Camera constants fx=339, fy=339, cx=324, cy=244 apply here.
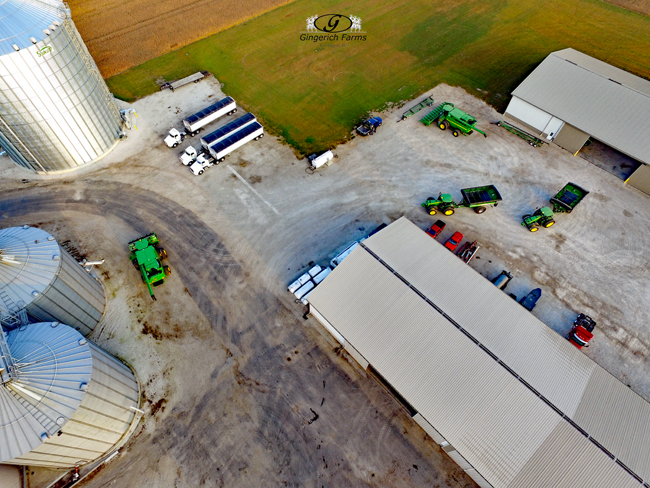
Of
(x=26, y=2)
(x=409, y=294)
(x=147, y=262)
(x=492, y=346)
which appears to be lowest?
(x=492, y=346)

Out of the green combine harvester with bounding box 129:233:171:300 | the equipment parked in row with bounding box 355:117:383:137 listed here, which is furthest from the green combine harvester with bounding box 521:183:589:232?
the green combine harvester with bounding box 129:233:171:300

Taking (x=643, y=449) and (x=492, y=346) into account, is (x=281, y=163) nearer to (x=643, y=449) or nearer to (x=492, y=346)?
(x=492, y=346)

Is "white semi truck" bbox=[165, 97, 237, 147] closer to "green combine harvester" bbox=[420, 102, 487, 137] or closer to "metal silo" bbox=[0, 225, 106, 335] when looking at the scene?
"metal silo" bbox=[0, 225, 106, 335]

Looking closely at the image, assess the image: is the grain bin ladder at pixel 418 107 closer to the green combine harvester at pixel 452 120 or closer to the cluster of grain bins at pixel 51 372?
the green combine harvester at pixel 452 120

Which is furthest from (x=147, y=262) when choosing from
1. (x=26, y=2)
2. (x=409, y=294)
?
(x=26, y=2)

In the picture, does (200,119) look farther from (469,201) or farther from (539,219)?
(539,219)

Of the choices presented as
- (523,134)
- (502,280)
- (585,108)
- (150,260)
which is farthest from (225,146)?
(585,108)

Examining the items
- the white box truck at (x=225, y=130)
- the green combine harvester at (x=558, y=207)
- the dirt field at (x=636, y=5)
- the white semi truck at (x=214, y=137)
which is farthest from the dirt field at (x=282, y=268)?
the dirt field at (x=636, y=5)

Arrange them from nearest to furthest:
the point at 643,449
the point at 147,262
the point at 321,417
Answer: the point at 643,449 < the point at 321,417 < the point at 147,262
